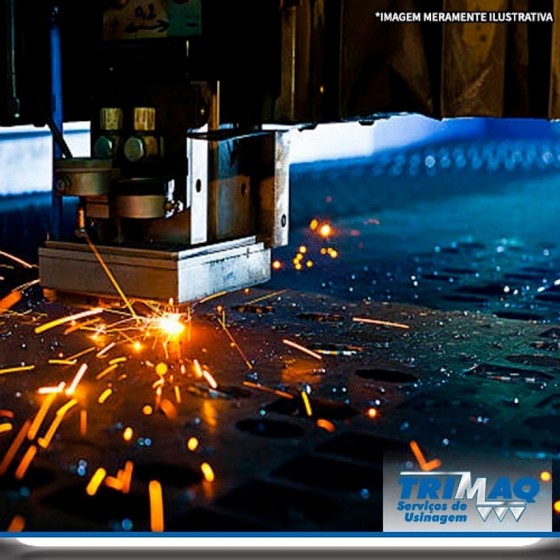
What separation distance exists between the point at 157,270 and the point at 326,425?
685 millimetres

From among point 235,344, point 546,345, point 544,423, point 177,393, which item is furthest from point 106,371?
point 546,345

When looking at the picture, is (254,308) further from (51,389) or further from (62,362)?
(51,389)

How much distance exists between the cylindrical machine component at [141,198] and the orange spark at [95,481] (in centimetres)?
86

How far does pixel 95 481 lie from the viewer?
254cm

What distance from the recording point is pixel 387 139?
549 inches

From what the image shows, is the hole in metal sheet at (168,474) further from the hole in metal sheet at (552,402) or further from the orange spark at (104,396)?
the hole in metal sheet at (552,402)

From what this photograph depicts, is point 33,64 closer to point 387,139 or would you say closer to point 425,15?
point 425,15

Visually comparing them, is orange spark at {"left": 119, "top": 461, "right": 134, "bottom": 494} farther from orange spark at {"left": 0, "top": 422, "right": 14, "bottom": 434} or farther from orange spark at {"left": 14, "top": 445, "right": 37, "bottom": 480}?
orange spark at {"left": 0, "top": 422, "right": 14, "bottom": 434}

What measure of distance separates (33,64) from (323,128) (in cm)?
951

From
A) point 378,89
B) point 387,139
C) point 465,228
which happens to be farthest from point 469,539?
point 387,139

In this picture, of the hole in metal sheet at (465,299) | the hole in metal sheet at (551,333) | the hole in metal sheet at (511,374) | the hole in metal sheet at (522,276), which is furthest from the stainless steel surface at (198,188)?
the hole in metal sheet at (522,276)

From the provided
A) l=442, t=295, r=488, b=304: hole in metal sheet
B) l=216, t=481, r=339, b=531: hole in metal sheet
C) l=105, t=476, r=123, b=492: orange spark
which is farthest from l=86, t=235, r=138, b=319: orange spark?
l=442, t=295, r=488, b=304: hole in metal sheet

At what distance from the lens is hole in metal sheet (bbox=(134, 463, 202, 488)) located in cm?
254

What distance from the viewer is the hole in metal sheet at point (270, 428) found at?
288 centimetres
